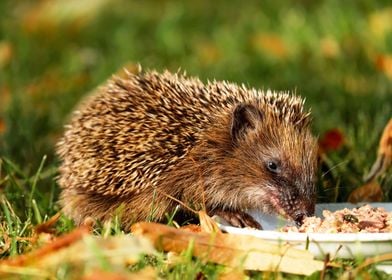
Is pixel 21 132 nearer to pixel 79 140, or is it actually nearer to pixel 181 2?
pixel 79 140

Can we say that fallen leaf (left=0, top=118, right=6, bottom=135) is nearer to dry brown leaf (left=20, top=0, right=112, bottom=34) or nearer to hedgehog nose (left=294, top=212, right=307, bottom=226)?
hedgehog nose (left=294, top=212, right=307, bottom=226)

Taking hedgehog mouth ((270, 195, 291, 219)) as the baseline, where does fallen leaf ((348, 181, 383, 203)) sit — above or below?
below

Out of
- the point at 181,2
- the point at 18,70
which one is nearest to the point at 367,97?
the point at 18,70

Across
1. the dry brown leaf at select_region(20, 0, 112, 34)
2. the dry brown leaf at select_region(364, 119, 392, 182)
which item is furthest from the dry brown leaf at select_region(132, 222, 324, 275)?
the dry brown leaf at select_region(20, 0, 112, 34)

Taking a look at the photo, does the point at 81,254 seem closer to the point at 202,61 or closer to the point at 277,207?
the point at 277,207

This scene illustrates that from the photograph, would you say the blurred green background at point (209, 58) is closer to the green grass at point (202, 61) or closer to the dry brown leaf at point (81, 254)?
the green grass at point (202, 61)

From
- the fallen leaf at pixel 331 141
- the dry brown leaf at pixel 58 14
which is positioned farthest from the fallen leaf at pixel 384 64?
the dry brown leaf at pixel 58 14

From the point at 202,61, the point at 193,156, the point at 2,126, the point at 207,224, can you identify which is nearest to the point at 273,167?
the point at 193,156
